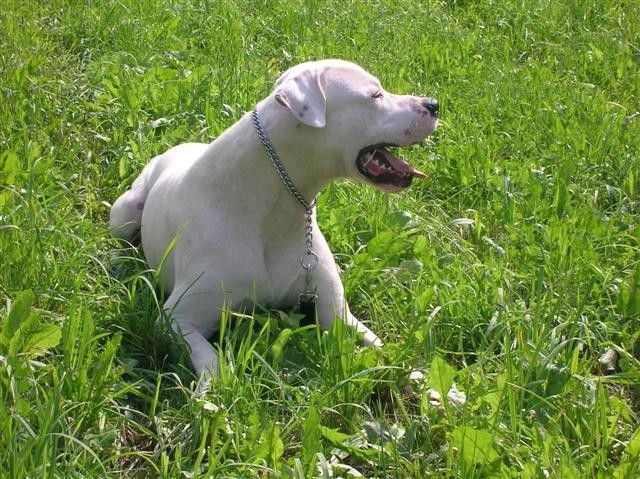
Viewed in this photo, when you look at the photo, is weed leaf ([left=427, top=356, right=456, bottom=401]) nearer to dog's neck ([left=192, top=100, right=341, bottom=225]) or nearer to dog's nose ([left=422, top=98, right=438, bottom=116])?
dog's neck ([left=192, top=100, right=341, bottom=225])

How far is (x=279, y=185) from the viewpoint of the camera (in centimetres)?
305

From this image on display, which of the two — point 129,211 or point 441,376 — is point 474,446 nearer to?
point 441,376

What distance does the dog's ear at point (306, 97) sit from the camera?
286 centimetres

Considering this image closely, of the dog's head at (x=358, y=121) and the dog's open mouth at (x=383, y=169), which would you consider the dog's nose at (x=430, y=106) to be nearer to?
the dog's head at (x=358, y=121)

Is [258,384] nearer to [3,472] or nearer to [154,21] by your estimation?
[3,472]

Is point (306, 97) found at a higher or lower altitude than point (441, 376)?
higher

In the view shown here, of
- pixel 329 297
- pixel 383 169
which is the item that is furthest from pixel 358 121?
pixel 329 297

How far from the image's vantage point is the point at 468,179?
4406 mm

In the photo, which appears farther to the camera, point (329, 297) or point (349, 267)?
point (349, 267)

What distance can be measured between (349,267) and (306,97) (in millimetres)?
895

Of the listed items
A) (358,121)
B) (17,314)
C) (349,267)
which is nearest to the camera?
(17,314)

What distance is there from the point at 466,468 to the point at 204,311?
3.73 ft

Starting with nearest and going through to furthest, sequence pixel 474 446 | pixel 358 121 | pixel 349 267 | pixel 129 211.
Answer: pixel 474 446, pixel 358 121, pixel 349 267, pixel 129 211

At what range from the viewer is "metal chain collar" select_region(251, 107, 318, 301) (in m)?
3.00
